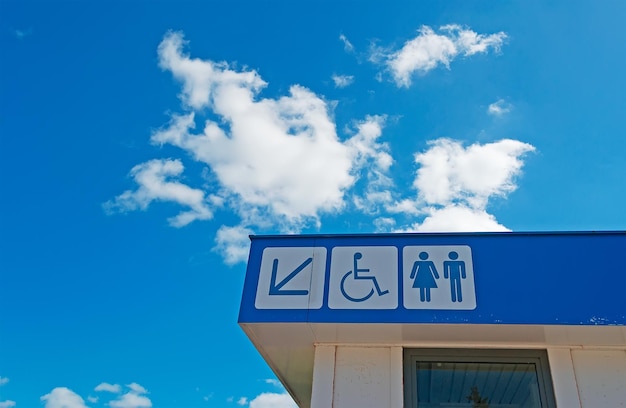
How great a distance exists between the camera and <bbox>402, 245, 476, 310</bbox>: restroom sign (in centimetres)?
A: 379

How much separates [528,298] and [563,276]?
0.95 ft

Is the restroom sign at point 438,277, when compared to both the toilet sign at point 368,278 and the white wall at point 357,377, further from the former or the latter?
the white wall at point 357,377

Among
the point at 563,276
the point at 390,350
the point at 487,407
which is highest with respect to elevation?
the point at 563,276

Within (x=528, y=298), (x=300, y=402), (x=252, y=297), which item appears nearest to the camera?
(x=528, y=298)

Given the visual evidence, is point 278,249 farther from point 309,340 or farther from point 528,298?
point 528,298

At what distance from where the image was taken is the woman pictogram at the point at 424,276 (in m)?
3.84

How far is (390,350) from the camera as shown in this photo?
13.8ft

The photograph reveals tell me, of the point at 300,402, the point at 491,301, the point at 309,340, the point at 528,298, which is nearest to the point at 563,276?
the point at 528,298

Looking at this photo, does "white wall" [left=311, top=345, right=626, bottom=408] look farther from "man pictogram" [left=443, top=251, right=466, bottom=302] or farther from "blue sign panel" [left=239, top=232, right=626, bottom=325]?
"man pictogram" [left=443, top=251, right=466, bottom=302]

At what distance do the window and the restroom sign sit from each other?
0.61 metres

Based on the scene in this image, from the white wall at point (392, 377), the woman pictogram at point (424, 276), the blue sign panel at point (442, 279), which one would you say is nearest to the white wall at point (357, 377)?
the white wall at point (392, 377)

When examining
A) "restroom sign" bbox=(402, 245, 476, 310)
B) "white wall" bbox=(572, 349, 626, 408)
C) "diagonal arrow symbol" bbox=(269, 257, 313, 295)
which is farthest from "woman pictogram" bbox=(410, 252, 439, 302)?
"white wall" bbox=(572, 349, 626, 408)

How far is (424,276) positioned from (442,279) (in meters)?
0.12

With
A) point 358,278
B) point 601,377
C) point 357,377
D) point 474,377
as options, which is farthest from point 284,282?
point 601,377
